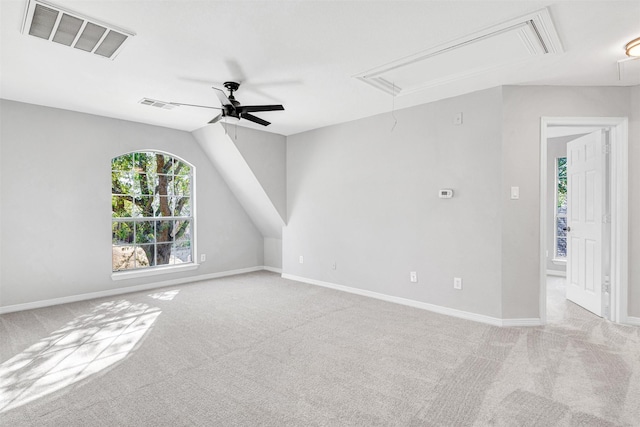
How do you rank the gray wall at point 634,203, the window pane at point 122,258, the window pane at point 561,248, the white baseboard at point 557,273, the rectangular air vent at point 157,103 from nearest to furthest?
the gray wall at point 634,203, the rectangular air vent at point 157,103, the window pane at point 122,258, the white baseboard at point 557,273, the window pane at point 561,248

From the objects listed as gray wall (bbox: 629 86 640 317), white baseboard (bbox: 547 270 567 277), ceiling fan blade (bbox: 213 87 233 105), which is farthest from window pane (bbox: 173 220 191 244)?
white baseboard (bbox: 547 270 567 277)

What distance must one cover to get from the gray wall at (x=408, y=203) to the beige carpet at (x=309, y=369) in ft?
1.94

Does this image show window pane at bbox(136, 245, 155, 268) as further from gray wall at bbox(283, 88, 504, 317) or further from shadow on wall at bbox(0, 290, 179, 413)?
gray wall at bbox(283, 88, 504, 317)

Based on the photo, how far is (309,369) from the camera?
102 inches

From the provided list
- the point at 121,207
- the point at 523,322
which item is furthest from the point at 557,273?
the point at 121,207

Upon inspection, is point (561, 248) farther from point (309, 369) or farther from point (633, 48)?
point (309, 369)

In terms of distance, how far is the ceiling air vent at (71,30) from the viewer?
86.4 inches

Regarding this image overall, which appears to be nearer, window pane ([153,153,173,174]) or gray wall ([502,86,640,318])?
gray wall ([502,86,640,318])

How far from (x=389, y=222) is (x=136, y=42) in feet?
11.0

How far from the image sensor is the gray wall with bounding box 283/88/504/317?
365 centimetres

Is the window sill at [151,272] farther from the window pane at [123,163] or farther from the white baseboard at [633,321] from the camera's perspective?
the white baseboard at [633,321]

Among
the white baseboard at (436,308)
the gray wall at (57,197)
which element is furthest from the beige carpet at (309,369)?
the gray wall at (57,197)

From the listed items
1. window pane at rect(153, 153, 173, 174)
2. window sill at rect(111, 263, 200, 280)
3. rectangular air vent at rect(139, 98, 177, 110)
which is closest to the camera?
rectangular air vent at rect(139, 98, 177, 110)

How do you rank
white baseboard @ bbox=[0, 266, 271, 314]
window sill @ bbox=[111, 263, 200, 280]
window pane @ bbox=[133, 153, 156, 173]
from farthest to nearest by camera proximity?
window pane @ bbox=[133, 153, 156, 173], window sill @ bbox=[111, 263, 200, 280], white baseboard @ bbox=[0, 266, 271, 314]
